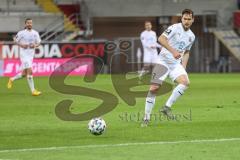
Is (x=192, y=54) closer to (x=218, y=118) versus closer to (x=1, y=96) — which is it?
(x=1, y=96)

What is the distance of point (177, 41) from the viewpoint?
15086 millimetres

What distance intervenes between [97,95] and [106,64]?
16.7m

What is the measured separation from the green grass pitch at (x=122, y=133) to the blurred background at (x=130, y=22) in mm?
22257

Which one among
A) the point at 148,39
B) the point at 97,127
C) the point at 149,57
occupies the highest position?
the point at 97,127

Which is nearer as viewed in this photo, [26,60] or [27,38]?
[26,60]

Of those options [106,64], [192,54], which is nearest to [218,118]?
[106,64]

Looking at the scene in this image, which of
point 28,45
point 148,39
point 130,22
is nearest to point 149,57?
point 148,39

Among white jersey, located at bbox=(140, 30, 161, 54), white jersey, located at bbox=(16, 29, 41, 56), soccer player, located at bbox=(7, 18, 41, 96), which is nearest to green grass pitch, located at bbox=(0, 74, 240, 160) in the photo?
soccer player, located at bbox=(7, 18, 41, 96)

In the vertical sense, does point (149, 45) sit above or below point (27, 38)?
below

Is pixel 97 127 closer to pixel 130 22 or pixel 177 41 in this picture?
pixel 177 41

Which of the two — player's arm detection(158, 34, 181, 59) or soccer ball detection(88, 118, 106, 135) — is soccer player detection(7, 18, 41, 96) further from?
soccer ball detection(88, 118, 106, 135)

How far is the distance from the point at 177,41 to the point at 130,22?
32423 millimetres

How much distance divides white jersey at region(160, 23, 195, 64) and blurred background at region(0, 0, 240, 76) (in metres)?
26.4

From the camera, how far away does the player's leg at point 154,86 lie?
576 inches
